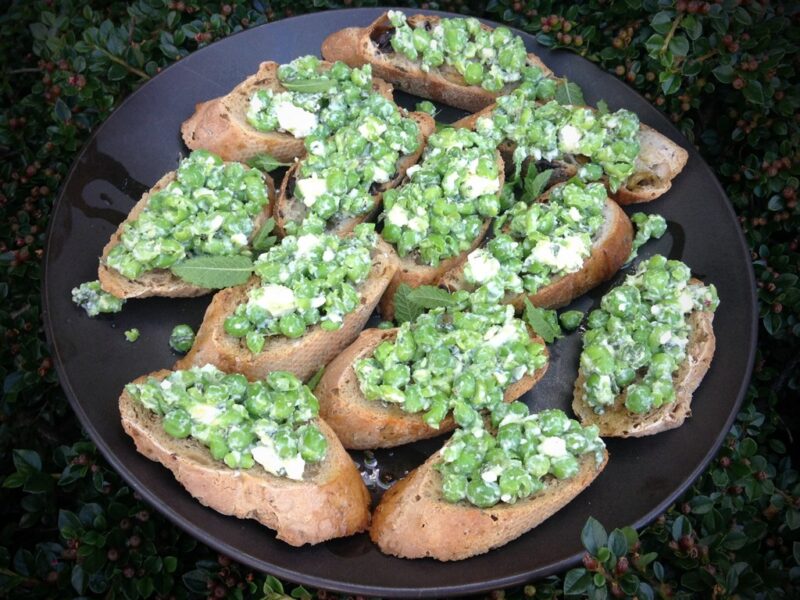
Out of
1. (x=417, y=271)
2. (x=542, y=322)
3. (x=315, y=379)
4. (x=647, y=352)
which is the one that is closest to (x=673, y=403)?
(x=647, y=352)

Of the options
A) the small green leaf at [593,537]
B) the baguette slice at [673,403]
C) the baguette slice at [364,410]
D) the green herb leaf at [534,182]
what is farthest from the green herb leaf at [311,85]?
the small green leaf at [593,537]

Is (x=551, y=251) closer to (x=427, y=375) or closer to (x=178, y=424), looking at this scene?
(x=427, y=375)

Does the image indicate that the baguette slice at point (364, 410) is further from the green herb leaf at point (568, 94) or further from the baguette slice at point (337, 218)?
the green herb leaf at point (568, 94)

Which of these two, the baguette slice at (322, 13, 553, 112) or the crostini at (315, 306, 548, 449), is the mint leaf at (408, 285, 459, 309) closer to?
the crostini at (315, 306, 548, 449)

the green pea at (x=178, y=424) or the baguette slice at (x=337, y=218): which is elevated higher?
the baguette slice at (x=337, y=218)

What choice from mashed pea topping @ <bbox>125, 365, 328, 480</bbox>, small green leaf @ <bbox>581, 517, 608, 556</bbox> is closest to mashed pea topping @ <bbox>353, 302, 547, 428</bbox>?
mashed pea topping @ <bbox>125, 365, 328, 480</bbox>
